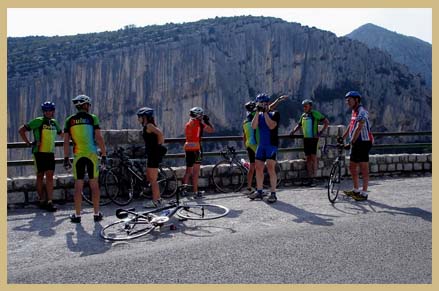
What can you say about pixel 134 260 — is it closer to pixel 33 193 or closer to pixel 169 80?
pixel 33 193

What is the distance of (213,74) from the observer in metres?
96.6

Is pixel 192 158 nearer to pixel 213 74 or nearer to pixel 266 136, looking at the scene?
pixel 266 136

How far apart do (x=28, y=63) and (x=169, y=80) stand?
28467 mm

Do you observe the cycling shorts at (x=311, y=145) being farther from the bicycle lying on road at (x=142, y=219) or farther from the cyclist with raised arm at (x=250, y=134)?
the bicycle lying on road at (x=142, y=219)

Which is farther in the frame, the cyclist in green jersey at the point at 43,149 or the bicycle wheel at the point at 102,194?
the bicycle wheel at the point at 102,194

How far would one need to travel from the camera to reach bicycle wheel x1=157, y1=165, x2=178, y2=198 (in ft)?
26.9

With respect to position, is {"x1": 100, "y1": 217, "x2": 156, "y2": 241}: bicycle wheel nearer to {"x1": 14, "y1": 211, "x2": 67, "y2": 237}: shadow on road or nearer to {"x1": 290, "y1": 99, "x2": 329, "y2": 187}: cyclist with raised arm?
{"x1": 14, "y1": 211, "x2": 67, "y2": 237}: shadow on road

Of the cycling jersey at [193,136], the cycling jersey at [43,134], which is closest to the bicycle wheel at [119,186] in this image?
the cycling jersey at [43,134]

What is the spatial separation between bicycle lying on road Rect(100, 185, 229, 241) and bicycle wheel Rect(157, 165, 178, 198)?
1.68 m

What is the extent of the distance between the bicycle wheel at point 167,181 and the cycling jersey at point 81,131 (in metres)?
2.09

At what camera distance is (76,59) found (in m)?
88.4

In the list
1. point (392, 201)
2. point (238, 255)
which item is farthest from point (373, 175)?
point (238, 255)

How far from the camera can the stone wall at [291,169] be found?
24.9ft

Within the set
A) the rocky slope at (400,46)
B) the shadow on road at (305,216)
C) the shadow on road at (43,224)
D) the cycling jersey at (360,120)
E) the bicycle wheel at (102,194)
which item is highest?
the rocky slope at (400,46)
